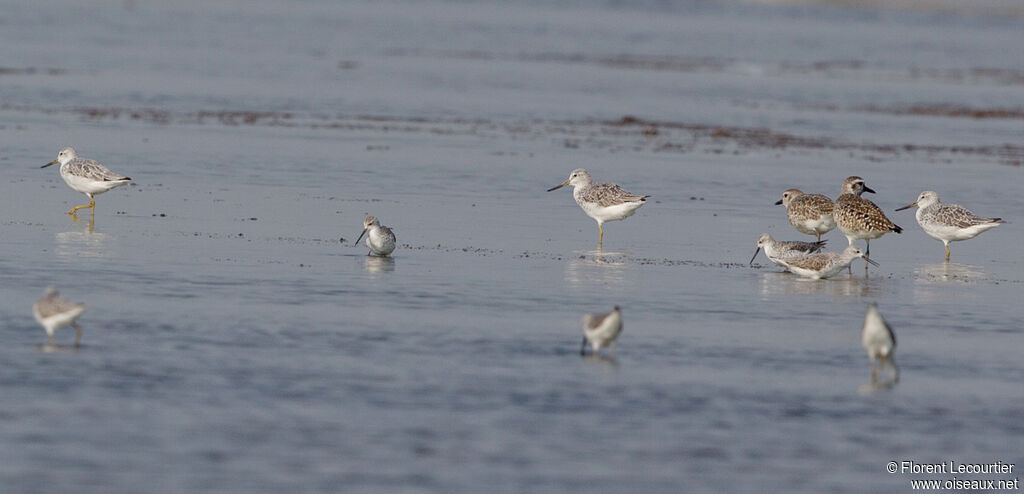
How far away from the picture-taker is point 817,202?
65.2 ft

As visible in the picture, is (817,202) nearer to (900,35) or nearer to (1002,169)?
(1002,169)

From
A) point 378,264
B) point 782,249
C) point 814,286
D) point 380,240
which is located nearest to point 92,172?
point 380,240

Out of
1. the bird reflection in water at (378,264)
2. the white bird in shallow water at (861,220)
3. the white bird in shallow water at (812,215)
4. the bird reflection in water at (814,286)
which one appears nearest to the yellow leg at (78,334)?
the bird reflection in water at (378,264)

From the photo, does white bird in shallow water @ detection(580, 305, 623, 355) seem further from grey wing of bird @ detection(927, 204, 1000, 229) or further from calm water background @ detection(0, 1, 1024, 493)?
grey wing of bird @ detection(927, 204, 1000, 229)

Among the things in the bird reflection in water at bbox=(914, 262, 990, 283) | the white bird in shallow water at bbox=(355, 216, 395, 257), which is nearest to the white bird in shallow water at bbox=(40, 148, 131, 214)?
the white bird in shallow water at bbox=(355, 216, 395, 257)

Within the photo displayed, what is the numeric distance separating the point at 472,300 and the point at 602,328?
2873 mm

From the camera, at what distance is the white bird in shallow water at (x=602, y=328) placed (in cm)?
1230

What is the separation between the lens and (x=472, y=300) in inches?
591

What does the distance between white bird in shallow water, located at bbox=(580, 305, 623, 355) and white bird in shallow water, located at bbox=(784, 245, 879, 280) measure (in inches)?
203

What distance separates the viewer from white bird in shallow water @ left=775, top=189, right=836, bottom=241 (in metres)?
19.7

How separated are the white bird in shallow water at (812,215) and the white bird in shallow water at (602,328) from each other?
7709 millimetres

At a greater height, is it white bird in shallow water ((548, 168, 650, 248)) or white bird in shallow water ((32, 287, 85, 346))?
white bird in shallow water ((548, 168, 650, 248))

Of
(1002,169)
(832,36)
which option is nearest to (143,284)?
(1002,169)

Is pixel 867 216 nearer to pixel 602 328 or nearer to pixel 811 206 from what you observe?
pixel 811 206
